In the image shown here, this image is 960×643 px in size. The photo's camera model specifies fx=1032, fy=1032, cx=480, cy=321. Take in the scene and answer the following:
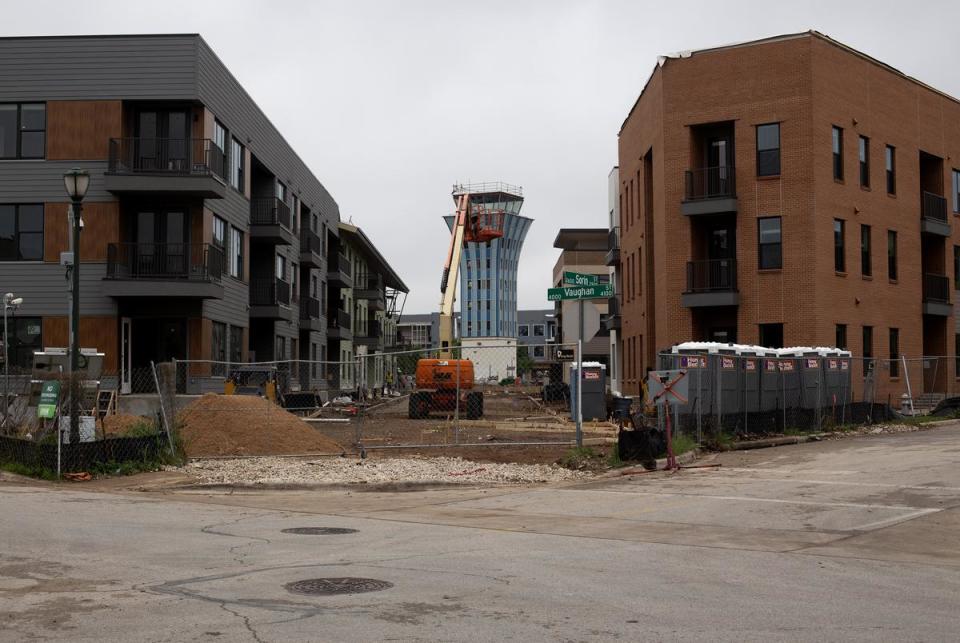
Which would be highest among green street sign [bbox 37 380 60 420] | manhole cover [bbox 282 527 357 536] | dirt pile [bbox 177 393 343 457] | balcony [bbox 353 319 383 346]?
balcony [bbox 353 319 383 346]

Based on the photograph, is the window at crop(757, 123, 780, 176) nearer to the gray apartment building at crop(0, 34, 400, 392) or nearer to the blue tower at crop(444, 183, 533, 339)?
the gray apartment building at crop(0, 34, 400, 392)

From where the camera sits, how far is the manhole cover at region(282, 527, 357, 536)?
11213 millimetres

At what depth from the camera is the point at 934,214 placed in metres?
42.4

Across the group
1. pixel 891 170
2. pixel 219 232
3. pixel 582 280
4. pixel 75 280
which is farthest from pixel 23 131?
pixel 891 170

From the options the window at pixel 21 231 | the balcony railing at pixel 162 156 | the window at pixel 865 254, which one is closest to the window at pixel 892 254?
the window at pixel 865 254

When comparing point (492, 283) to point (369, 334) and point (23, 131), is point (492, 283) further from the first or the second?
point (23, 131)

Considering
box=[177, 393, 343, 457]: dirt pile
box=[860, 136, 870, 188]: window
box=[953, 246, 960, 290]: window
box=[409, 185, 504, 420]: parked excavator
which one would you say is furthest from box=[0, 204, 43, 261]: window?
→ box=[953, 246, 960, 290]: window

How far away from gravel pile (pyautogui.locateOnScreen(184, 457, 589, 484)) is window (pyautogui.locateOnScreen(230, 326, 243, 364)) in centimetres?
2030

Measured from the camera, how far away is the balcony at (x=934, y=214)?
41.4m

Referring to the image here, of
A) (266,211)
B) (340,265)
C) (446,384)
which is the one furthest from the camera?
(340,265)

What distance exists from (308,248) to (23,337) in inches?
825

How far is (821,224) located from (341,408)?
17637 mm

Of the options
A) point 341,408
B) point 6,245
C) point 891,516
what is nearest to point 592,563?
point 891,516

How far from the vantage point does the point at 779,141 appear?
3603 centimetres
